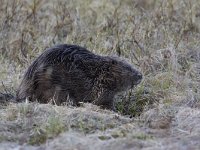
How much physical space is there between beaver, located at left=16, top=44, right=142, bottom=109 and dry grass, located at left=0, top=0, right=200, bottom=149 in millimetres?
227

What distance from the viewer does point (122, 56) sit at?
7.24 m

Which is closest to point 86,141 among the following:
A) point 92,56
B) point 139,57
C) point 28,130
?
point 28,130

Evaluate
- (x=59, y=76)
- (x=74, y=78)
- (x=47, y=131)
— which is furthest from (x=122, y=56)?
(x=47, y=131)

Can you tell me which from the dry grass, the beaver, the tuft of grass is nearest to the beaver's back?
the beaver

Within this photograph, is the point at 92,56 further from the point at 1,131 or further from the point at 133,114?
the point at 1,131

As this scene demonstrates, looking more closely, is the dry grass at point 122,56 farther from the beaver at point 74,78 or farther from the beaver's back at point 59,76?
the beaver's back at point 59,76

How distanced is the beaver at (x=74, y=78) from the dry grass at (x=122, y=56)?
227mm

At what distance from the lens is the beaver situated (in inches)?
220

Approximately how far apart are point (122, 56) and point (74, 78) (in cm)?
162

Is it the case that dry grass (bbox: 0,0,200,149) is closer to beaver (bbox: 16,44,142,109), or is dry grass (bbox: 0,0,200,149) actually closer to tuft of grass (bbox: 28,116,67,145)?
tuft of grass (bbox: 28,116,67,145)

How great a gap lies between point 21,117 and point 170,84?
1957 millimetres

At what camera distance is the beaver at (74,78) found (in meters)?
5.59

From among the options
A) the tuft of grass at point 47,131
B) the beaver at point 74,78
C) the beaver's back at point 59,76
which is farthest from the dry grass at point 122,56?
the beaver's back at point 59,76

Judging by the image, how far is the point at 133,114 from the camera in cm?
576
